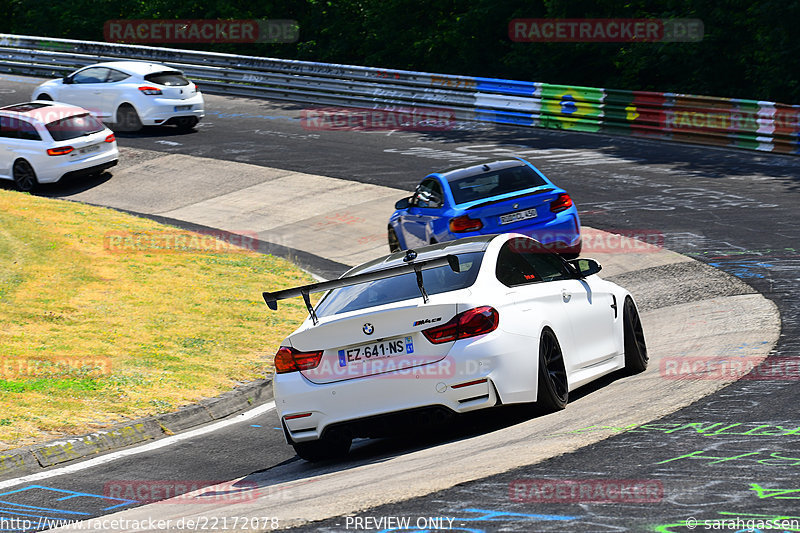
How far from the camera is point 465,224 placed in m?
14.6

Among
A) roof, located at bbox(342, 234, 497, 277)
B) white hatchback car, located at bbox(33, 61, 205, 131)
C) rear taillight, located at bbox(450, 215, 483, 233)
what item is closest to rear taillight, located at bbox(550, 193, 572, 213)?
rear taillight, located at bbox(450, 215, 483, 233)

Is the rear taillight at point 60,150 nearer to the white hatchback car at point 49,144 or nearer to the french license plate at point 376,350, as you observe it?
the white hatchback car at point 49,144

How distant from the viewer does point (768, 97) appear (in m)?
29.4

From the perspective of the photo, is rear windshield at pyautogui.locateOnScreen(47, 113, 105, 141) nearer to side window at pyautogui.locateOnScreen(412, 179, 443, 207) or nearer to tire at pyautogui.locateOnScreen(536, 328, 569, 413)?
side window at pyautogui.locateOnScreen(412, 179, 443, 207)

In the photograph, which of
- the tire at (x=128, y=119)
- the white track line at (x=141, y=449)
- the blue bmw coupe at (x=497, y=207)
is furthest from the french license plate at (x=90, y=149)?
the white track line at (x=141, y=449)

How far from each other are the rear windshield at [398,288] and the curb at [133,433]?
256 centimetres

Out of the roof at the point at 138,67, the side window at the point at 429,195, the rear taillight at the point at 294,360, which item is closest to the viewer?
the rear taillight at the point at 294,360

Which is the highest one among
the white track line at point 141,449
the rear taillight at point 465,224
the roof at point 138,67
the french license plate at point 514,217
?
the roof at point 138,67

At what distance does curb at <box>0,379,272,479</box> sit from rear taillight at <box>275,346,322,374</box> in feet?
7.65

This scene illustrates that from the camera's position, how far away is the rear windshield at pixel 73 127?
24.6 metres

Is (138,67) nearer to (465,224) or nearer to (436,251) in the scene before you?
(465,224)

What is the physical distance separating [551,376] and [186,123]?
23.6 meters

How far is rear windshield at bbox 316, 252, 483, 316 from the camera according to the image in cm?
794

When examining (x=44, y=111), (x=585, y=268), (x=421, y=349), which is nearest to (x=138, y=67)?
(x=44, y=111)
